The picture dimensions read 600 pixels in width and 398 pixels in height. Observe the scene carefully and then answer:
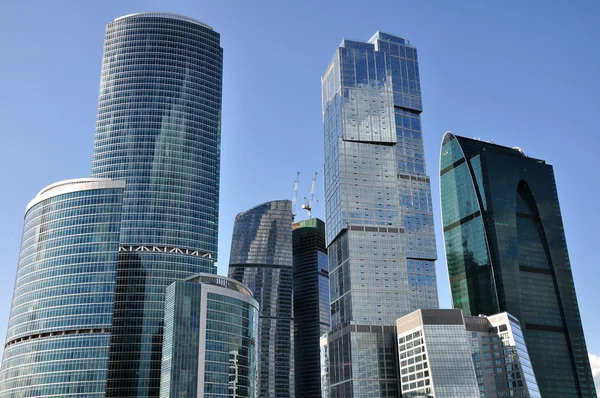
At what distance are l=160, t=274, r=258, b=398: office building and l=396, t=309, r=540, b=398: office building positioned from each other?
5149 centimetres

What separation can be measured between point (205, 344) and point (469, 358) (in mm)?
74755

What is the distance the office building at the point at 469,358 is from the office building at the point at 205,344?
51.5 m

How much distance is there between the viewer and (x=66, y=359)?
653ft

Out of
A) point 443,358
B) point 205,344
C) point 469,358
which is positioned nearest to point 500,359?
point 469,358

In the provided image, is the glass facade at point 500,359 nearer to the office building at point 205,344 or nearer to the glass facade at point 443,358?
the glass facade at point 443,358

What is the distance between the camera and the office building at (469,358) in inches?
7249

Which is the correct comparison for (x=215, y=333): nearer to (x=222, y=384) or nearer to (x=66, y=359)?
(x=222, y=384)

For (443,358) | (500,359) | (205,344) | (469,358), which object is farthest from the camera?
(469,358)

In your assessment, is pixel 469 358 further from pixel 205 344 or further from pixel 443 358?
pixel 205 344

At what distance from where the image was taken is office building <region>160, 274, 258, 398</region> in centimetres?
17825

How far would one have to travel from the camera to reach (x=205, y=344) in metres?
182

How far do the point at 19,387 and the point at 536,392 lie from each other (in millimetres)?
150015

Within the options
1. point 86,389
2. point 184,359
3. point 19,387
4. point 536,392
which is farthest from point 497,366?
point 19,387

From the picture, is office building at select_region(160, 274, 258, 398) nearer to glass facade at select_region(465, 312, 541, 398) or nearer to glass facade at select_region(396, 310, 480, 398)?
glass facade at select_region(396, 310, 480, 398)
